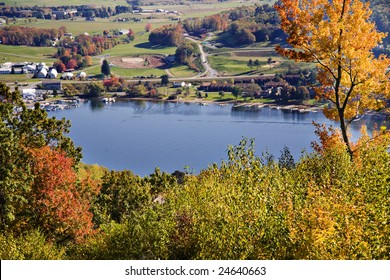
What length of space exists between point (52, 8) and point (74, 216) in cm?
16667

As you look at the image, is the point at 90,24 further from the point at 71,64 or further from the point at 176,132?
the point at 176,132

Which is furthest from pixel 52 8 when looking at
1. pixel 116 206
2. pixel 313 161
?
pixel 313 161

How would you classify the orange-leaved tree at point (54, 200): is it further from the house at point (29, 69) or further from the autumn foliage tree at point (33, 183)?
the house at point (29, 69)

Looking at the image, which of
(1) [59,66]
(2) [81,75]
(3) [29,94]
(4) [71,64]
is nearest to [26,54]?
(1) [59,66]

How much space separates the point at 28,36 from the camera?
13700 centimetres

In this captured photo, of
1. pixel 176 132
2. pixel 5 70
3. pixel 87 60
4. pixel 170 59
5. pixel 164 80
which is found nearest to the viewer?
pixel 176 132

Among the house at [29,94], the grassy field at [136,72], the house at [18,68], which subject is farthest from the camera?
the grassy field at [136,72]

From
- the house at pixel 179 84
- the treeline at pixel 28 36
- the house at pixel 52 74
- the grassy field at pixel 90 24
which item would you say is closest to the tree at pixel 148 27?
the grassy field at pixel 90 24

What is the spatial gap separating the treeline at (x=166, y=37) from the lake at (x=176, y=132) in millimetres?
49204

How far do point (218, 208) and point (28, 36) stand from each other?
438 feet

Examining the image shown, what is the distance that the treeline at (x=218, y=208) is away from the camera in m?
11.0
